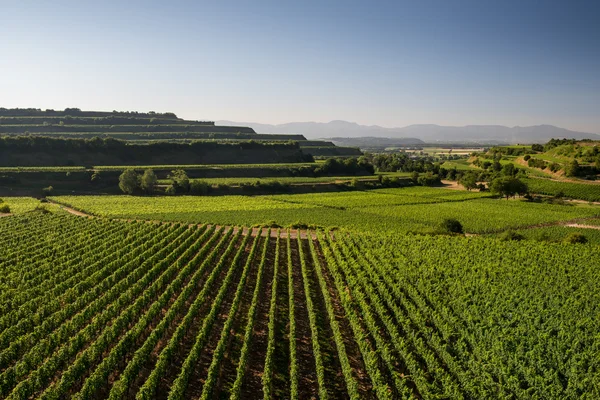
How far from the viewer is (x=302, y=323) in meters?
23.6

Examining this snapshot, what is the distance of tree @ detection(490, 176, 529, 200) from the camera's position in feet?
257

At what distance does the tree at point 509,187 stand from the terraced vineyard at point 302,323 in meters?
44.1

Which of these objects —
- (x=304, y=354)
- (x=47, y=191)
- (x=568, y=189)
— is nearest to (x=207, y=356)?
(x=304, y=354)

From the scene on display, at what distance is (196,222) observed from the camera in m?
53.9

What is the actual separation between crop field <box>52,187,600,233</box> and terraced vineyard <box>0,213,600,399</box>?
17.1 m

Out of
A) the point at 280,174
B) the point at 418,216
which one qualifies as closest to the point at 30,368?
the point at 418,216

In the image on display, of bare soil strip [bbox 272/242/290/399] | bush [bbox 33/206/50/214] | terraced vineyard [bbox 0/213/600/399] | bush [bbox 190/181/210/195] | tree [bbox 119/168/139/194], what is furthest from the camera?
bush [bbox 190/181/210/195]

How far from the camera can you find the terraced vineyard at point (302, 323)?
16531mm

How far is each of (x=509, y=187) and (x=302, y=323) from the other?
237 ft

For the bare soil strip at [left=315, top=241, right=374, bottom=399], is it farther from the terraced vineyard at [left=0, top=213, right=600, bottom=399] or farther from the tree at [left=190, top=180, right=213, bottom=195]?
the tree at [left=190, top=180, right=213, bottom=195]

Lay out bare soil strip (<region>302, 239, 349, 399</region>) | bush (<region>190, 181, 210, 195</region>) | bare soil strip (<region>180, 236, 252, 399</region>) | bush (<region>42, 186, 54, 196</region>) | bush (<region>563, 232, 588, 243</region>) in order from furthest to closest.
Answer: bush (<region>190, 181, 210, 195</region>), bush (<region>42, 186, 54, 196</region>), bush (<region>563, 232, 588, 243</region>), bare soil strip (<region>302, 239, 349, 399</region>), bare soil strip (<region>180, 236, 252, 399</region>)

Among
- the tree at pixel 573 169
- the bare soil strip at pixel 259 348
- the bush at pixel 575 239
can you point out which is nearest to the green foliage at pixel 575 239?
the bush at pixel 575 239

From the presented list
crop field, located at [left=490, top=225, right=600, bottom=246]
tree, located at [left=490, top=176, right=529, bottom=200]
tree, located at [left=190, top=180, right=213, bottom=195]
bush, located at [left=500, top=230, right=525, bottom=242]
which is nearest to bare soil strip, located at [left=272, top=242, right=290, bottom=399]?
bush, located at [left=500, top=230, right=525, bottom=242]

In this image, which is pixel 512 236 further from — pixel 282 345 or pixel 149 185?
pixel 149 185
